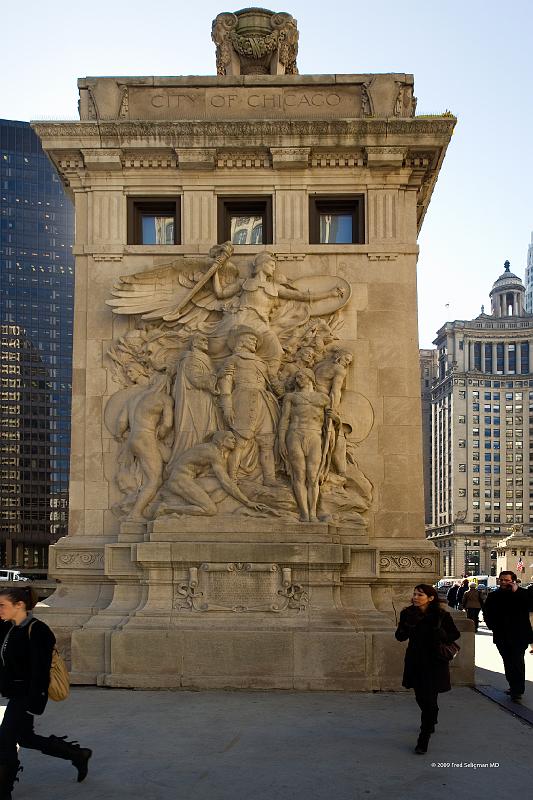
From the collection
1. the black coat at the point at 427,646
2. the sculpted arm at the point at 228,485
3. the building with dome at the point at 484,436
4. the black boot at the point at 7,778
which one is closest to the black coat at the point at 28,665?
the black boot at the point at 7,778

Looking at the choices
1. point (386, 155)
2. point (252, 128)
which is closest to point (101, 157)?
point (252, 128)

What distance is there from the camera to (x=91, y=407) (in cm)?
1748

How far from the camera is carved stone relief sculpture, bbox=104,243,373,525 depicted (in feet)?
53.7

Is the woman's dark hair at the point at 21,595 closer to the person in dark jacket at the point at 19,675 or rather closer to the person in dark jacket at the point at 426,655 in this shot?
the person in dark jacket at the point at 19,675

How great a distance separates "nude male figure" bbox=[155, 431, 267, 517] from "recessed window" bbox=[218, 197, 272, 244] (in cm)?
423

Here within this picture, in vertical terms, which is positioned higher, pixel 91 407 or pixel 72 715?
pixel 91 407

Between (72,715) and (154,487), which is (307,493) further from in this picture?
(72,715)

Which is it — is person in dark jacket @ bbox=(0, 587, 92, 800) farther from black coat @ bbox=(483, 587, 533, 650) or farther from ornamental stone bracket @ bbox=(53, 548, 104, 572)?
black coat @ bbox=(483, 587, 533, 650)

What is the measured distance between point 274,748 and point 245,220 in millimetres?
10619

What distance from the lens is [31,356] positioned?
141125mm

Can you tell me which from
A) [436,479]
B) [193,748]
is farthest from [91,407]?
[436,479]

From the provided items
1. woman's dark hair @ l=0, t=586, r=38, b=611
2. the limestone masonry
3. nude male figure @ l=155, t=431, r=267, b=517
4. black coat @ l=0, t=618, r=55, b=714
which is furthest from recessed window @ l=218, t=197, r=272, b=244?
black coat @ l=0, t=618, r=55, b=714

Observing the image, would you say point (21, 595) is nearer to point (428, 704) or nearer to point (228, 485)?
point (428, 704)

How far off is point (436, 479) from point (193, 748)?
6992 inches
